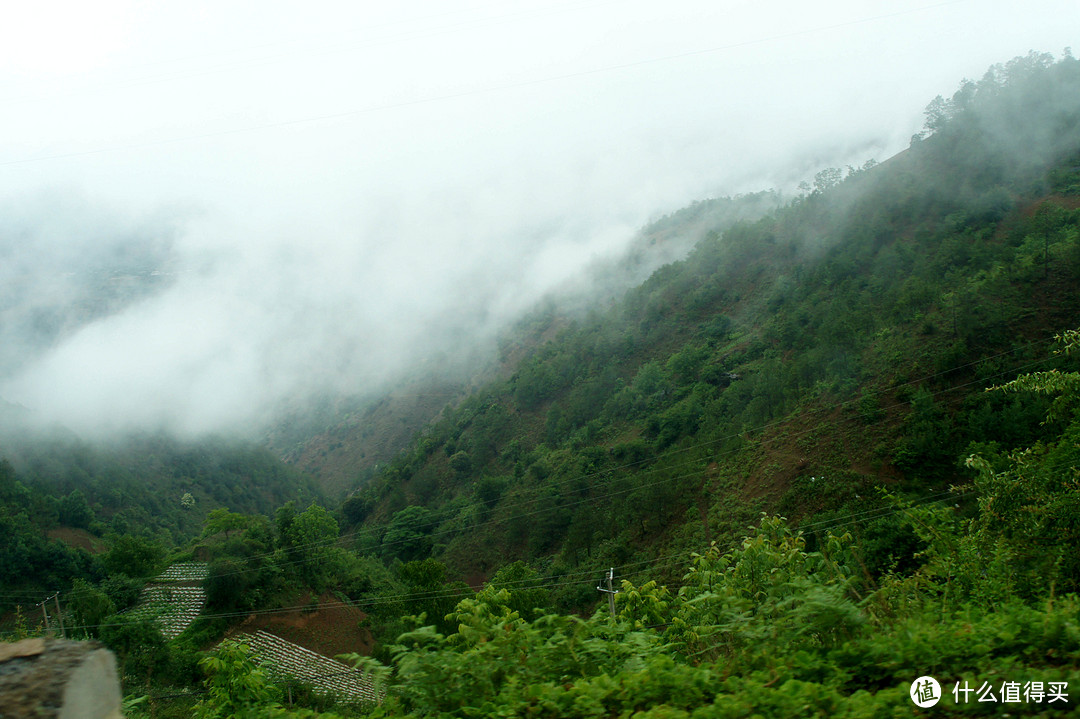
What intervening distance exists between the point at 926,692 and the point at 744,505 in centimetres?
3224

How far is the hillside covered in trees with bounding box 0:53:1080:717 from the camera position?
4715 millimetres

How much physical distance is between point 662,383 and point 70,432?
124 m

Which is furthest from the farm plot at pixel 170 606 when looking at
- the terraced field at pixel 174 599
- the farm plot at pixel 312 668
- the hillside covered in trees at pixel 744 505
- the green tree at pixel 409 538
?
the green tree at pixel 409 538

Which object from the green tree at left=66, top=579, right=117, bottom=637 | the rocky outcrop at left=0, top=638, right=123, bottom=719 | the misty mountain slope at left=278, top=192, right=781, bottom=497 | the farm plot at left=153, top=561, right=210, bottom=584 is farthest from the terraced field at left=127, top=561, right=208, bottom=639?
the misty mountain slope at left=278, top=192, right=781, bottom=497

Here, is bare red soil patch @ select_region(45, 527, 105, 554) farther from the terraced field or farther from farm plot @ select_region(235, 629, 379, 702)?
farm plot @ select_region(235, 629, 379, 702)

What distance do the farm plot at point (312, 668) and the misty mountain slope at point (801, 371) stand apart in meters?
18.6

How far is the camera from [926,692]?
165 inches

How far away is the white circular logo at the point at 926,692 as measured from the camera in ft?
13.5

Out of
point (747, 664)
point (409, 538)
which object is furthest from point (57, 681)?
point (409, 538)

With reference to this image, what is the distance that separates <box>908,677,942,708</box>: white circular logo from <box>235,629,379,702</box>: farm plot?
22927 millimetres

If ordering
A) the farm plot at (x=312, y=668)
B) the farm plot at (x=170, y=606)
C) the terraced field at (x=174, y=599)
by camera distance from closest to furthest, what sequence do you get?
the farm plot at (x=312, y=668), the farm plot at (x=170, y=606), the terraced field at (x=174, y=599)

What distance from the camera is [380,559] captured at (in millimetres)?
63938

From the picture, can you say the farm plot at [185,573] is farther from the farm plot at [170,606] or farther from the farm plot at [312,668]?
the farm plot at [312,668]

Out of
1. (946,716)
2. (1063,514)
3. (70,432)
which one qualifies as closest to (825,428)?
(1063,514)
